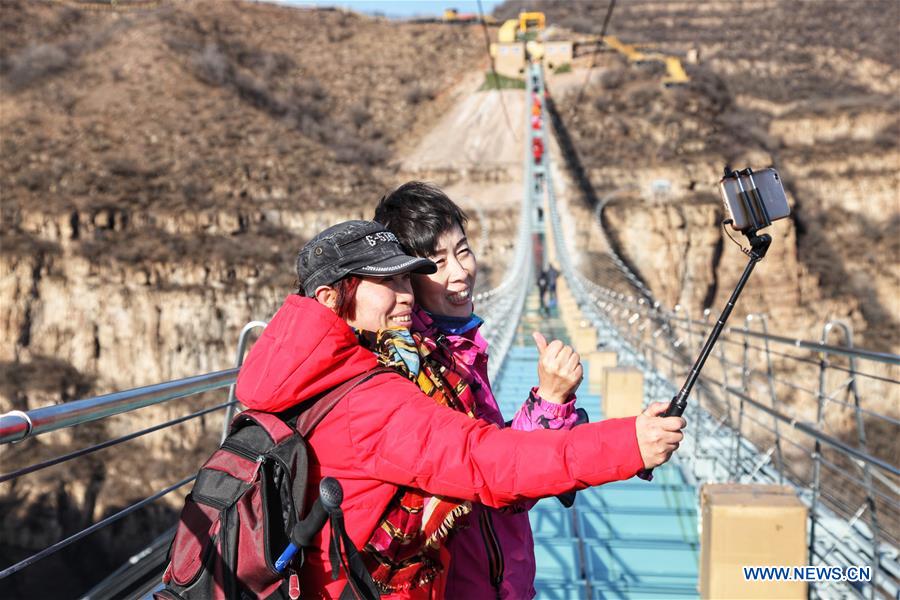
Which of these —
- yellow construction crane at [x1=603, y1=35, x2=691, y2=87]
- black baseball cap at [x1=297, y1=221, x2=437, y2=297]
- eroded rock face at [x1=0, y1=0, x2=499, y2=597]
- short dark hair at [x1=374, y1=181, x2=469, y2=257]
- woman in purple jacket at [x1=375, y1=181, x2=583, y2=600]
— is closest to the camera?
black baseball cap at [x1=297, y1=221, x2=437, y2=297]

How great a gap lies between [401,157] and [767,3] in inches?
2067

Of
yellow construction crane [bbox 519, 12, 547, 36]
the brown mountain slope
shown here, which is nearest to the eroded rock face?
yellow construction crane [bbox 519, 12, 547, 36]

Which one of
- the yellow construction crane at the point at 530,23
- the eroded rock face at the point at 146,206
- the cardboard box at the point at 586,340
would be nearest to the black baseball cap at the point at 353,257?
the cardboard box at the point at 586,340

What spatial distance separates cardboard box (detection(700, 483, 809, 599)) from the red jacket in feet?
Answer: 7.39

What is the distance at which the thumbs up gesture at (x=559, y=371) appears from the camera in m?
1.87

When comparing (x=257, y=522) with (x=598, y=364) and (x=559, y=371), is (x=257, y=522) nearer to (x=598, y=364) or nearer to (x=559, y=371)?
(x=559, y=371)

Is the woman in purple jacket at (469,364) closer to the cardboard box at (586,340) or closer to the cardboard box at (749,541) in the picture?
the cardboard box at (749,541)

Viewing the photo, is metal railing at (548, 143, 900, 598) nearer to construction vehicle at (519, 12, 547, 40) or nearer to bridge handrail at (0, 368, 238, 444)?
bridge handrail at (0, 368, 238, 444)

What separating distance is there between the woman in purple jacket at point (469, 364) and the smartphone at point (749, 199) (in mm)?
450

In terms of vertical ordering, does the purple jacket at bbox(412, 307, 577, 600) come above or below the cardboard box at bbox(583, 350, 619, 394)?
above

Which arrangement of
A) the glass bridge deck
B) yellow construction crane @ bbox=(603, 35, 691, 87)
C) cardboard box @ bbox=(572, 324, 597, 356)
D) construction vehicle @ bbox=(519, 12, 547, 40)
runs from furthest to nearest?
1. construction vehicle @ bbox=(519, 12, 547, 40)
2. yellow construction crane @ bbox=(603, 35, 691, 87)
3. cardboard box @ bbox=(572, 324, 597, 356)
4. the glass bridge deck

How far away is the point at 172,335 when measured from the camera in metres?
36.7

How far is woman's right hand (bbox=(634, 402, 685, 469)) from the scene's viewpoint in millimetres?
1523

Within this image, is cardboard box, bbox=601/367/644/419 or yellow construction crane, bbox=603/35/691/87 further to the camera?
yellow construction crane, bbox=603/35/691/87
